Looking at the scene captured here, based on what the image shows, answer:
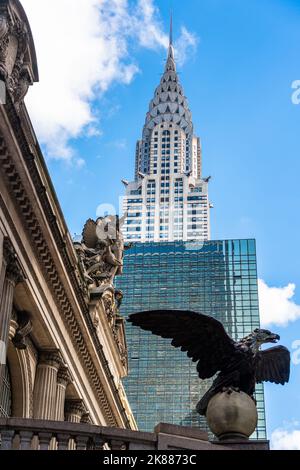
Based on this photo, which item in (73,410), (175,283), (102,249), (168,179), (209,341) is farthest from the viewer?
(168,179)

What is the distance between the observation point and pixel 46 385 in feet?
101

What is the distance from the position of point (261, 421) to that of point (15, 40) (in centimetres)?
8302

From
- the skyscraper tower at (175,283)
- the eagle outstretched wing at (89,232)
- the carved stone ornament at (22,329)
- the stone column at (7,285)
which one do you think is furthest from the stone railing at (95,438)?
the skyscraper tower at (175,283)

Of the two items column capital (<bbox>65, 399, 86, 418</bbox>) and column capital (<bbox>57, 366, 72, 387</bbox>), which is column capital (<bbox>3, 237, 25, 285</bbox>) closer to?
column capital (<bbox>57, 366, 72, 387</bbox>)

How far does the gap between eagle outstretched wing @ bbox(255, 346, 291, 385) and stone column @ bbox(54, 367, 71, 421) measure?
16.2 meters

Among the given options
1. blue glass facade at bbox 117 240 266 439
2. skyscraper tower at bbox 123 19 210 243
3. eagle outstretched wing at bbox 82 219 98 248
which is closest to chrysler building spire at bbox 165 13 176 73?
skyscraper tower at bbox 123 19 210 243

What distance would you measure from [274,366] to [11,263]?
11334 mm

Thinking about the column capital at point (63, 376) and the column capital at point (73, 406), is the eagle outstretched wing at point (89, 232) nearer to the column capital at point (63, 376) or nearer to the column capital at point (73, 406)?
the column capital at point (73, 406)

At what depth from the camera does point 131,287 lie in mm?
115562

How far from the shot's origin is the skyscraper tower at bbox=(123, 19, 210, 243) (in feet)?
505

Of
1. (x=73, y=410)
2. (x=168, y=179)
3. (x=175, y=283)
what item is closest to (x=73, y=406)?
(x=73, y=410)

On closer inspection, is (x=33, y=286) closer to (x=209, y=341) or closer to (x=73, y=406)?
(x=73, y=406)
